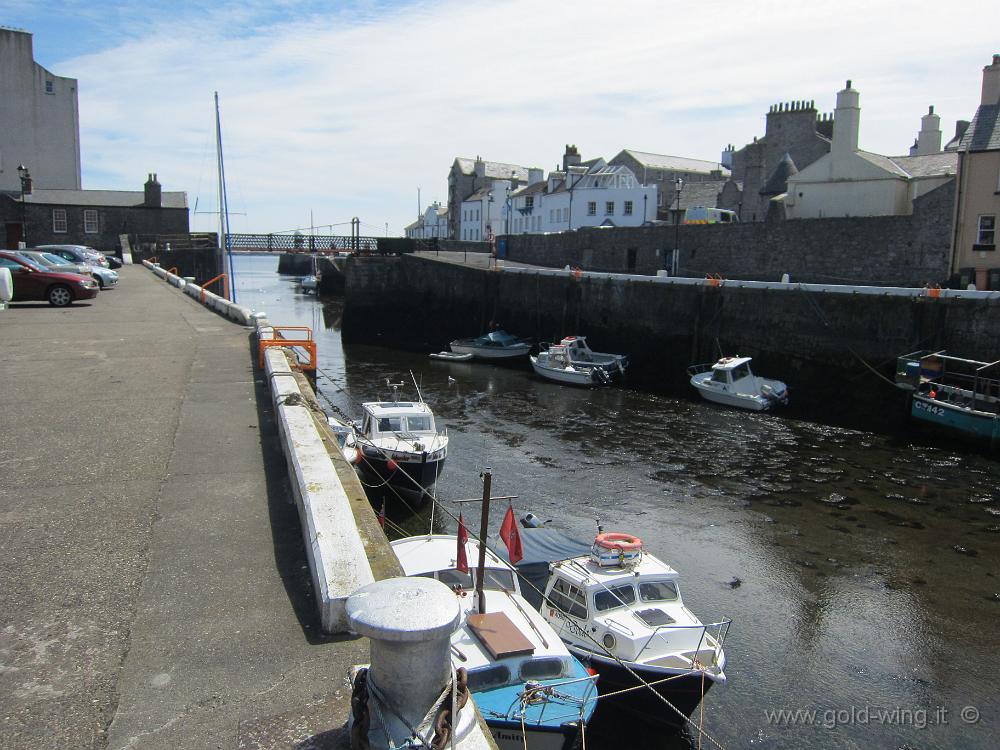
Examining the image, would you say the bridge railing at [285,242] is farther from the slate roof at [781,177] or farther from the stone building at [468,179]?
the slate roof at [781,177]

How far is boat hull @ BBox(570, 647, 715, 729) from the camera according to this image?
9.70 meters

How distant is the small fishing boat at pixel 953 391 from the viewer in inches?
867

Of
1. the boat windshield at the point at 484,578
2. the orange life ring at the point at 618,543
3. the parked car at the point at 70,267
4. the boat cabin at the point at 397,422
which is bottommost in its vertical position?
the boat windshield at the point at 484,578

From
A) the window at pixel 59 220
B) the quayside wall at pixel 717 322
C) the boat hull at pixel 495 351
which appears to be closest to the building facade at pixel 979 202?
the quayside wall at pixel 717 322

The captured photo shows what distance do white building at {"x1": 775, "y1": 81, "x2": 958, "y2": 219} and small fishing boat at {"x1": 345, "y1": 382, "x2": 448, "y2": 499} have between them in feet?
92.8

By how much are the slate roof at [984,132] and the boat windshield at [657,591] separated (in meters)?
25.8

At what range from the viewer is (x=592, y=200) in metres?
63.1

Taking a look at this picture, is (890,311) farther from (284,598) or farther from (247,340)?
(284,598)

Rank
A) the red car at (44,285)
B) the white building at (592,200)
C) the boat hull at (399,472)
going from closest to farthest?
the boat hull at (399,472) → the red car at (44,285) → the white building at (592,200)

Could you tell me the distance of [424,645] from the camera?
2.97 metres

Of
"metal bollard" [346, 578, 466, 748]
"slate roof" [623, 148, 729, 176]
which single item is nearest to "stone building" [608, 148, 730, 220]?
"slate roof" [623, 148, 729, 176]

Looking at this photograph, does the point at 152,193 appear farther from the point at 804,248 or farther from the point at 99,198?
the point at 804,248

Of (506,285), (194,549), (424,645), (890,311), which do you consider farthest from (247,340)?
(506,285)

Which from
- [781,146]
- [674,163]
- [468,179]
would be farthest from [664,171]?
[468,179]
